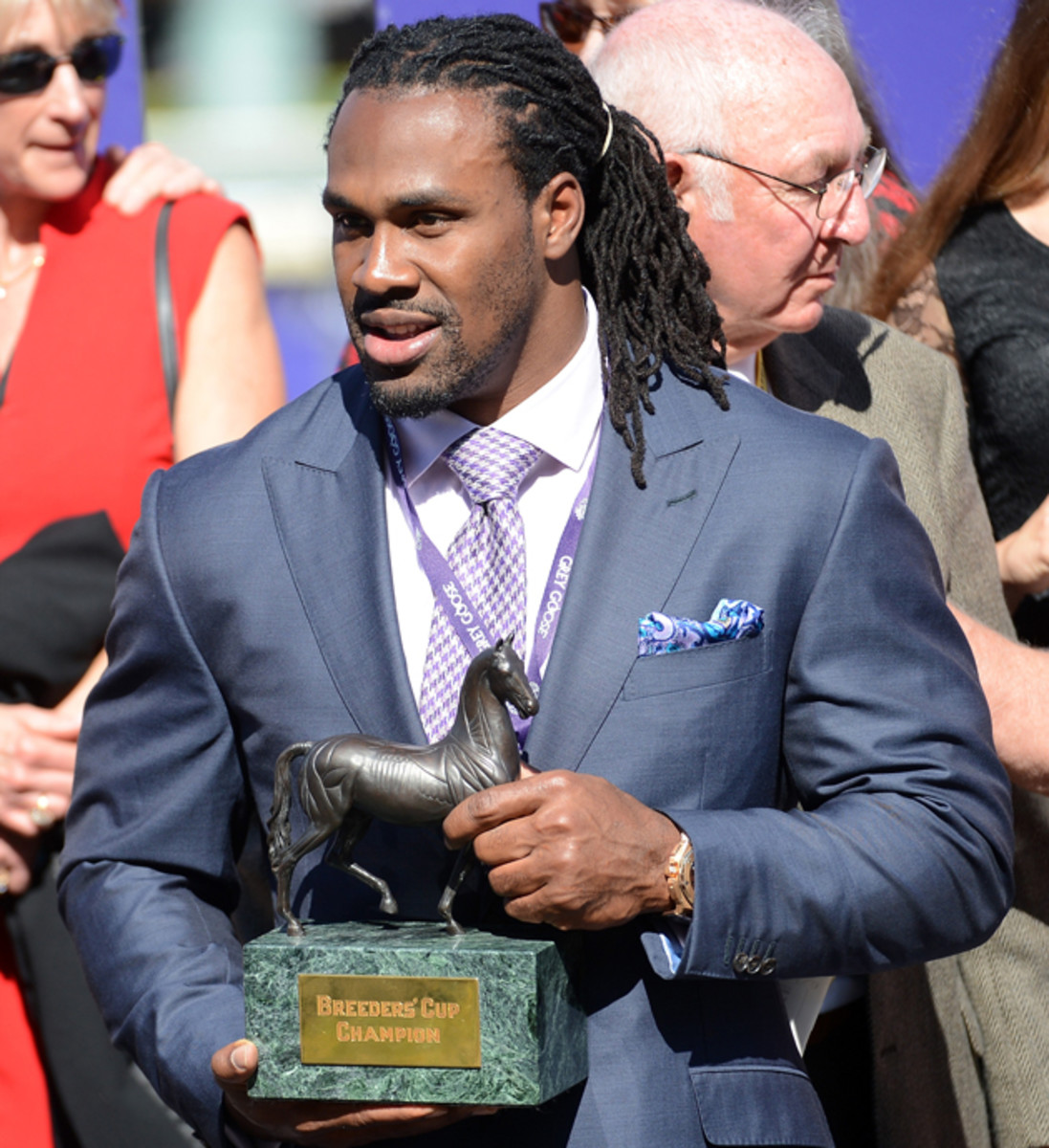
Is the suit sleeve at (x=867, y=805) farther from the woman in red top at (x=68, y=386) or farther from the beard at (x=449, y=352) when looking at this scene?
the woman in red top at (x=68, y=386)

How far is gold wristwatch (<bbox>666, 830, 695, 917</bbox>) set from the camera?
6.86ft

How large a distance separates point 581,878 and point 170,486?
37.6 inches

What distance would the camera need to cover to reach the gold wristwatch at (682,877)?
2092 millimetres

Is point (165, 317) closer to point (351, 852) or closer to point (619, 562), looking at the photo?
point (619, 562)

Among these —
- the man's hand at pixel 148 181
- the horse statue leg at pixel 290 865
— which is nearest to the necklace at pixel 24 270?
the man's hand at pixel 148 181

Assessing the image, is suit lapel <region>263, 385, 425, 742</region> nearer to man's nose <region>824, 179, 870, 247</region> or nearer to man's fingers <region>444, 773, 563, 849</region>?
man's fingers <region>444, 773, 563, 849</region>

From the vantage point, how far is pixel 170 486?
2529mm

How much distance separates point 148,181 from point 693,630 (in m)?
1.94

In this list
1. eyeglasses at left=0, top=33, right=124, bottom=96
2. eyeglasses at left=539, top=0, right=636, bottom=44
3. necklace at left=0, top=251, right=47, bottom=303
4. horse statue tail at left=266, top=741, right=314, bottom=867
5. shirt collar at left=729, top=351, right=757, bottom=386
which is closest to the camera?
horse statue tail at left=266, top=741, right=314, bottom=867

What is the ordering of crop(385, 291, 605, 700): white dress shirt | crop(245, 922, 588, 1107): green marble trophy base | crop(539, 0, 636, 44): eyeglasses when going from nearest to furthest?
crop(245, 922, 588, 1107): green marble trophy base
crop(385, 291, 605, 700): white dress shirt
crop(539, 0, 636, 44): eyeglasses

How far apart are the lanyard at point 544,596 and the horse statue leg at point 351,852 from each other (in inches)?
10.5

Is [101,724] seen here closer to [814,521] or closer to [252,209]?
[814,521]

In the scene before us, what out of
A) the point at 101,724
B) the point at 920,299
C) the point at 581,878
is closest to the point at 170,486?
the point at 101,724

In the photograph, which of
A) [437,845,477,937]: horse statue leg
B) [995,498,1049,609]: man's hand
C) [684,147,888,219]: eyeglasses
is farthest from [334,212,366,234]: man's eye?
[995,498,1049,609]: man's hand
